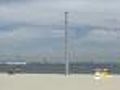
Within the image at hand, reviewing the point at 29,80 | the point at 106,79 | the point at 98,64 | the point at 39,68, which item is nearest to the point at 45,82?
the point at 29,80

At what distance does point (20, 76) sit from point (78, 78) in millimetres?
2469

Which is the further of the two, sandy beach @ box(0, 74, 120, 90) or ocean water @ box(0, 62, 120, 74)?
ocean water @ box(0, 62, 120, 74)

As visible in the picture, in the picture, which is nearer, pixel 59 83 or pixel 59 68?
pixel 59 83

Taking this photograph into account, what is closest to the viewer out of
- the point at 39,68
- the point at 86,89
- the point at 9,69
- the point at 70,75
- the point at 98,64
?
the point at 86,89

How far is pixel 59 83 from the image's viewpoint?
1966 cm

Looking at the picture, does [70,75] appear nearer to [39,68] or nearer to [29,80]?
[29,80]

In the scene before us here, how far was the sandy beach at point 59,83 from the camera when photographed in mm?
19516

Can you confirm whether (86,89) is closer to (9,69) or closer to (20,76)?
(20,76)

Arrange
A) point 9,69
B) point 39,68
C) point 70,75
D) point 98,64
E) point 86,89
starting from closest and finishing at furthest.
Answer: point 86,89 < point 70,75 < point 98,64 < point 9,69 < point 39,68

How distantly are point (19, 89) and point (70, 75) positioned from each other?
243 cm

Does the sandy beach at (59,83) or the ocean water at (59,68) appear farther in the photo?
the ocean water at (59,68)

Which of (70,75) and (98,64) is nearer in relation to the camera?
(70,75)

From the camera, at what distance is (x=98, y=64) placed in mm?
22797

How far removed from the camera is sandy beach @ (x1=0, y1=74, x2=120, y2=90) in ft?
64.0
